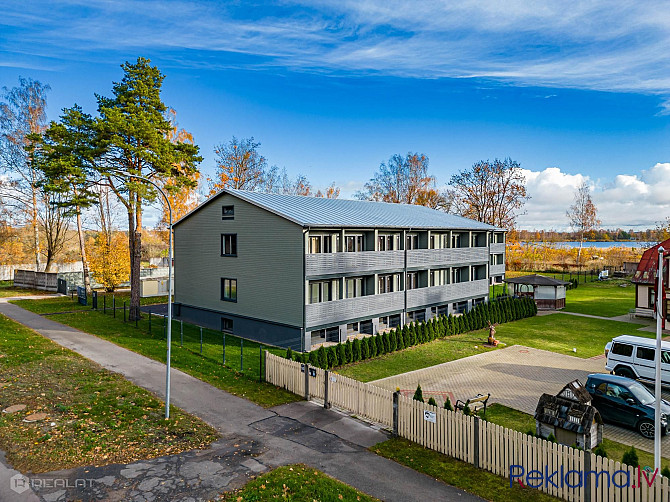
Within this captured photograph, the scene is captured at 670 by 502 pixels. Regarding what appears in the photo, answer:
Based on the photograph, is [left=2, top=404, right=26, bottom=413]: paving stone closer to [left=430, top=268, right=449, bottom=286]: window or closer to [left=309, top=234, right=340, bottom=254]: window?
[left=309, top=234, right=340, bottom=254]: window

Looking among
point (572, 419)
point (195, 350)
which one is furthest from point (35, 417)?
point (572, 419)

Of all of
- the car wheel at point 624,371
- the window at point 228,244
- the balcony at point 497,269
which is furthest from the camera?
the balcony at point 497,269

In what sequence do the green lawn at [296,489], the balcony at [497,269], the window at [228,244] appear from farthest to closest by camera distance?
the balcony at [497,269] → the window at [228,244] → the green lawn at [296,489]

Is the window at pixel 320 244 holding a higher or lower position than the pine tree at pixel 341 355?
higher

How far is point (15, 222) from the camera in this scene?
4691 centimetres

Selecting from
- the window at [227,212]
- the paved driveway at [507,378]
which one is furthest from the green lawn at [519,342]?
the window at [227,212]

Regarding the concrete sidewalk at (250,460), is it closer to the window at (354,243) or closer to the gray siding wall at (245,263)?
the gray siding wall at (245,263)

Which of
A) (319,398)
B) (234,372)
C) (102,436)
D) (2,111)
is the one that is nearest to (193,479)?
(102,436)

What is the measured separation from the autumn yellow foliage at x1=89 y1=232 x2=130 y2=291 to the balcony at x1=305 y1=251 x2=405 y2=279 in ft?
92.4

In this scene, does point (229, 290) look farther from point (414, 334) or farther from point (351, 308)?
point (414, 334)

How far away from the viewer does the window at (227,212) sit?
28.1 m

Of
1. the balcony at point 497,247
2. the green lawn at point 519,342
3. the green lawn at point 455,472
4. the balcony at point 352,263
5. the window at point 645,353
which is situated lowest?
the green lawn at point 519,342

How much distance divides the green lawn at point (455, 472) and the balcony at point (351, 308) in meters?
11.3

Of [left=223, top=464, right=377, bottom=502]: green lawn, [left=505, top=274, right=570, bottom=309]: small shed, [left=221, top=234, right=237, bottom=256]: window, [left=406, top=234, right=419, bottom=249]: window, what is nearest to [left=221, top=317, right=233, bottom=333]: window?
[left=221, top=234, right=237, bottom=256]: window
